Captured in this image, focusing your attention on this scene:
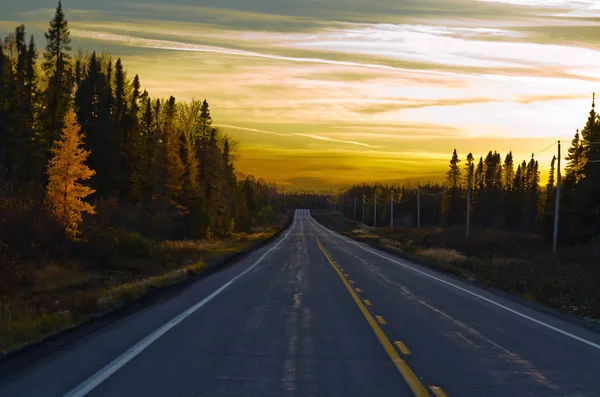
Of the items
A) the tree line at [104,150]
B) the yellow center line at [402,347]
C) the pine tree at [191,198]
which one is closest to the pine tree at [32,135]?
the tree line at [104,150]

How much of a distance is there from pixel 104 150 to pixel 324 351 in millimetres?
78873

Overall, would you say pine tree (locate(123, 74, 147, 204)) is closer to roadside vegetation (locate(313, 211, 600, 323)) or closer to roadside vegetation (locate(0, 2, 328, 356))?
roadside vegetation (locate(0, 2, 328, 356))

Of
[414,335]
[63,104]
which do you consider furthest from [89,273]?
[63,104]

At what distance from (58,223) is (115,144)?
48464 millimetres

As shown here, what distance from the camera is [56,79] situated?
73.8 metres

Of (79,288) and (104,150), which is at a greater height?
(104,150)

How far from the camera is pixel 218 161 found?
9675cm

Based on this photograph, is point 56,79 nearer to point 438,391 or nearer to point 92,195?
point 92,195

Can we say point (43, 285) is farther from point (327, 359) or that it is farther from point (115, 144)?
point (115, 144)

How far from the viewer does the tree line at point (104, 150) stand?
205 ft

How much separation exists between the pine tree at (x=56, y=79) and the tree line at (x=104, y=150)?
12 centimetres

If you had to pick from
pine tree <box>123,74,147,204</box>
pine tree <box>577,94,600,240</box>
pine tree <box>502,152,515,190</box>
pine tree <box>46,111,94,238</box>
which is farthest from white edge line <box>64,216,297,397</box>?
pine tree <box>502,152,515,190</box>

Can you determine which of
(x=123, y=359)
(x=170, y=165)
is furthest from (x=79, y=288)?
(x=170, y=165)

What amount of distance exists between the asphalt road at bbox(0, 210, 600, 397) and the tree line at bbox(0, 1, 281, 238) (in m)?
33.4
